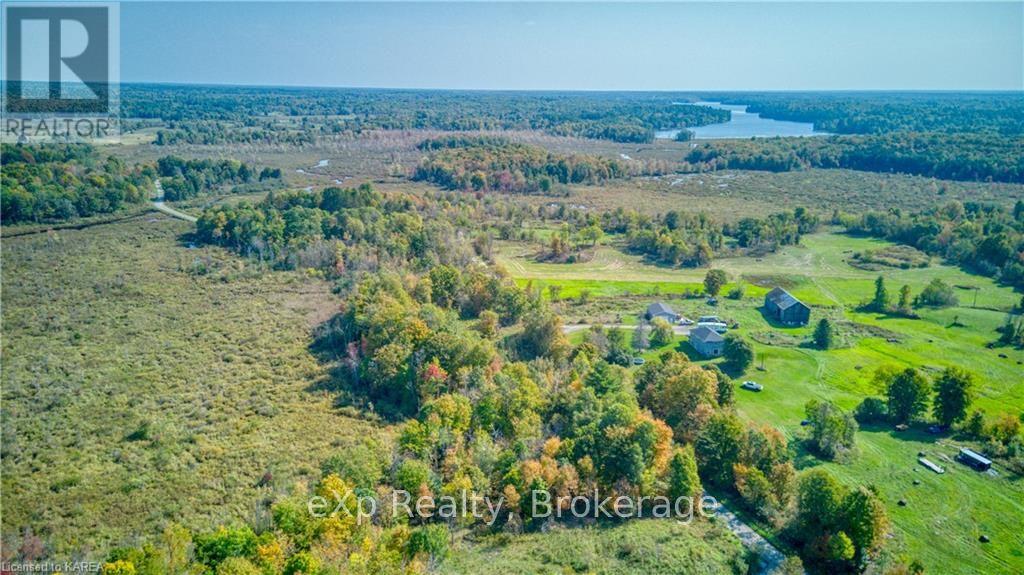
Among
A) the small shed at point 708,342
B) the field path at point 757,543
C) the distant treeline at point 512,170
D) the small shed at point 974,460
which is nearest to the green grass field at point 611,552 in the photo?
the field path at point 757,543

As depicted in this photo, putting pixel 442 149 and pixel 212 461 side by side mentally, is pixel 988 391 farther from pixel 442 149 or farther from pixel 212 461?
pixel 442 149

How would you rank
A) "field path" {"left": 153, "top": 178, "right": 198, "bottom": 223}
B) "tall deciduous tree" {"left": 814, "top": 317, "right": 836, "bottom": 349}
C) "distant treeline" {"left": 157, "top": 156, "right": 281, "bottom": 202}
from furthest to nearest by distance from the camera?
1. "distant treeline" {"left": 157, "top": 156, "right": 281, "bottom": 202}
2. "field path" {"left": 153, "top": 178, "right": 198, "bottom": 223}
3. "tall deciduous tree" {"left": 814, "top": 317, "right": 836, "bottom": 349}

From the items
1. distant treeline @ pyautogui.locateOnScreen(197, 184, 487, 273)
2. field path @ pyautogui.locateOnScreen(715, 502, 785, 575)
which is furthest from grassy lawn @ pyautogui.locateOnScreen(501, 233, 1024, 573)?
distant treeline @ pyautogui.locateOnScreen(197, 184, 487, 273)

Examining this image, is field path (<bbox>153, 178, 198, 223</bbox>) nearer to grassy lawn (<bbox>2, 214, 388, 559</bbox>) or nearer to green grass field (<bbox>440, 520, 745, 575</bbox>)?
grassy lawn (<bbox>2, 214, 388, 559</bbox>)

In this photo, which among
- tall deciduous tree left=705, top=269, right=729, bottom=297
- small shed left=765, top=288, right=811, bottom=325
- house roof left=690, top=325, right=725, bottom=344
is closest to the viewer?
house roof left=690, top=325, right=725, bottom=344

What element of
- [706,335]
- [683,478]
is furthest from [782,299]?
[683,478]

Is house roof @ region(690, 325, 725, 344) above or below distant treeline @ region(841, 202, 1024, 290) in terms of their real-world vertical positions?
below

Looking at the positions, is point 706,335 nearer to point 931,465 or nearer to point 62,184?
point 931,465

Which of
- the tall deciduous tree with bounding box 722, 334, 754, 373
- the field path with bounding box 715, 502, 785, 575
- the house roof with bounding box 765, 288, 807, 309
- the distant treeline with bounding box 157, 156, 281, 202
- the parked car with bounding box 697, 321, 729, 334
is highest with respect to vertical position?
the distant treeline with bounding box 157, 156, 281, 202
